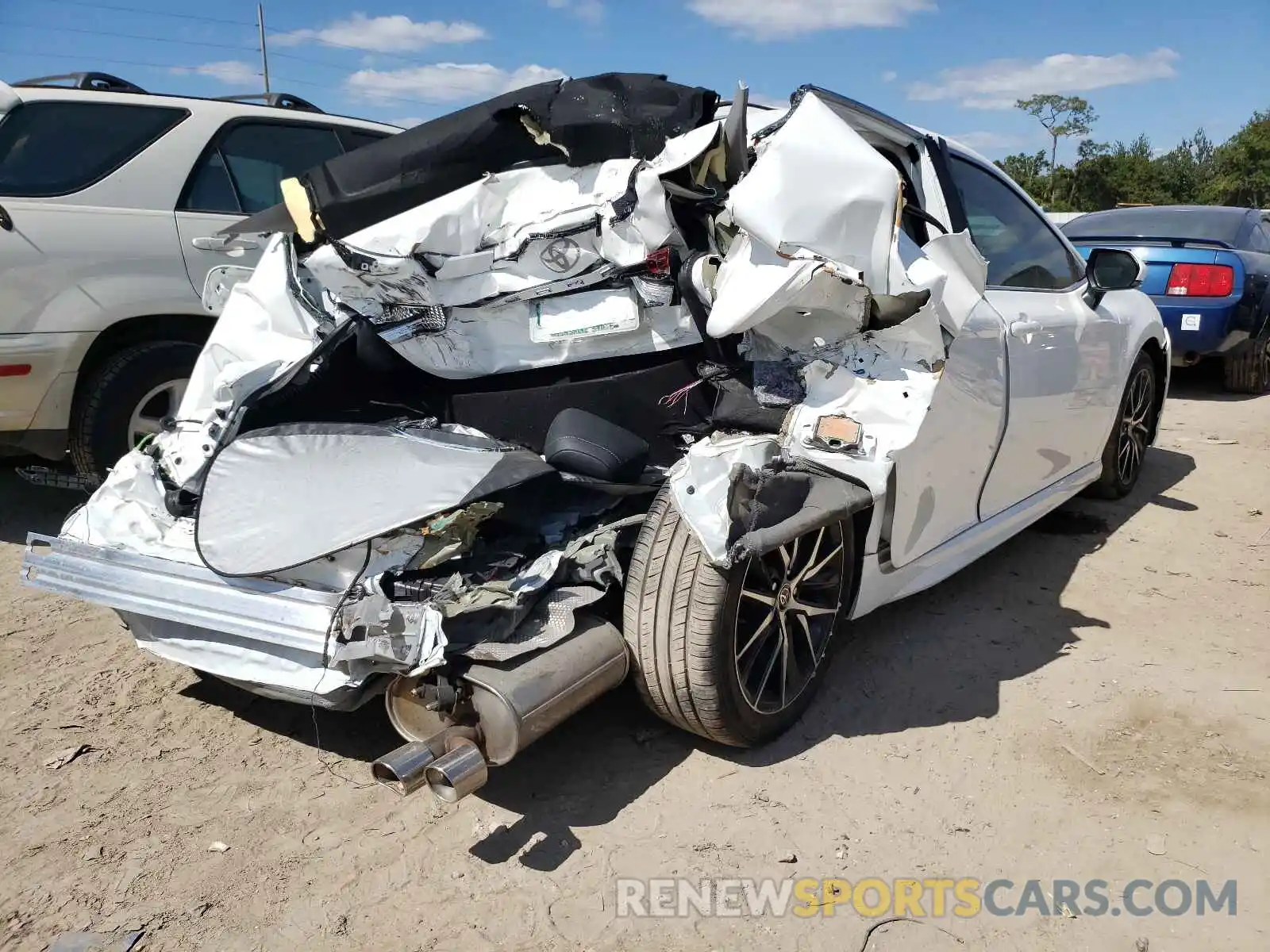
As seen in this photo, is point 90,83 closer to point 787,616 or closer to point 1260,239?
point 787,616

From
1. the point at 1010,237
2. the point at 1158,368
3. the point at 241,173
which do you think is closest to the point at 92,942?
the point at 1010,237

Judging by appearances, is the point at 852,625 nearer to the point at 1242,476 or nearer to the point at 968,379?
the point at 968,379

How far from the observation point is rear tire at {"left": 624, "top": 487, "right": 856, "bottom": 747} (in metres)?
2.57

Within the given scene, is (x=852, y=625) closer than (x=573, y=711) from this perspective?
No

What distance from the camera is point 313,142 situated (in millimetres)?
5418

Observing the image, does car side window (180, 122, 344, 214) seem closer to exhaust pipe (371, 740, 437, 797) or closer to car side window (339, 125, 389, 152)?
car side window (339, 125, 389, 152)

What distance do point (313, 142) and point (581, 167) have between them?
3233 mm

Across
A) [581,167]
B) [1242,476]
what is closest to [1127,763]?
[581,167]

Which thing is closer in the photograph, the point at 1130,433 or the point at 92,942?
the point at 92,942

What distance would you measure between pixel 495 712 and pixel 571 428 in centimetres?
91

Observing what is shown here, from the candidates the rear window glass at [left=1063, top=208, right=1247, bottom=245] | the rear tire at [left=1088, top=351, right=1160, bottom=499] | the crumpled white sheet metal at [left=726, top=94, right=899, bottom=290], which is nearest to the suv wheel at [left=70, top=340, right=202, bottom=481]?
the crumpled white sheet metal at [left=726, top=94, right=899, bottom=290]

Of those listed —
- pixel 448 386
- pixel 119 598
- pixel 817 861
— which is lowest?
pixel 817 861

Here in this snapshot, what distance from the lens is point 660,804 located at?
263cm

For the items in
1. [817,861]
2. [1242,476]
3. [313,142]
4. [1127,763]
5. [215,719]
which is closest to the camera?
[817,861]
